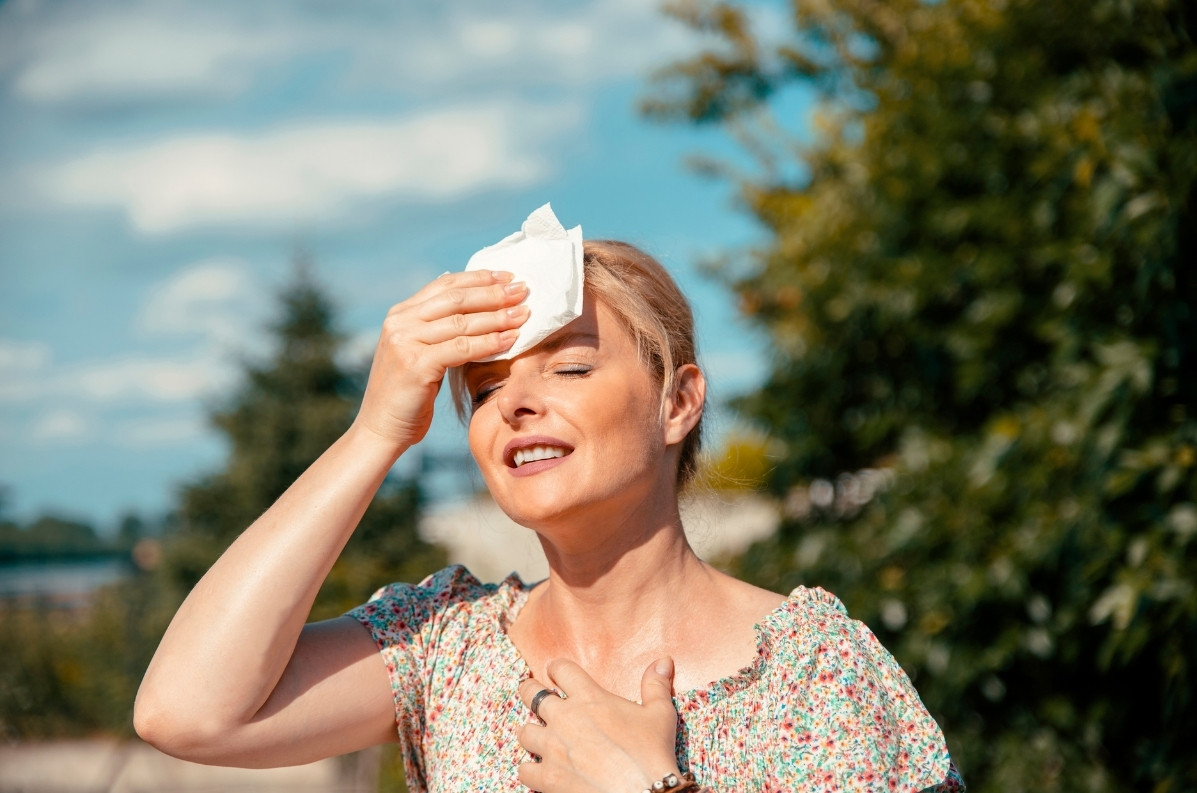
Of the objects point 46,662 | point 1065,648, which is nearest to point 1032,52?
point 1065,648

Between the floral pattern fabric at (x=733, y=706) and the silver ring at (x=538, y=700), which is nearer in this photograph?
the floral pattern fabric at (x=733, y=706)

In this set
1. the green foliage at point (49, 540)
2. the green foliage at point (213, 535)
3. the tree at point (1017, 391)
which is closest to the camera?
the tree at point (1017, 391)

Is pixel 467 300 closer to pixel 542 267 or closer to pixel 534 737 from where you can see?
pixel 542 267

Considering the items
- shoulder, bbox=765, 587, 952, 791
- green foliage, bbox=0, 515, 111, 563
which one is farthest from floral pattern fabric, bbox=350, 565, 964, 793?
green foliage, bbox=0, 515, 111, 563

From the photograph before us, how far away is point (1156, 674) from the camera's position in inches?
112

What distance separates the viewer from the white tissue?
1.66 metres

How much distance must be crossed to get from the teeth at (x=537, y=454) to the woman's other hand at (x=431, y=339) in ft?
0.52

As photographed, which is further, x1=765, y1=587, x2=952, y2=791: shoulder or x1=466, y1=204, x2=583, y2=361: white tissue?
x1=466, y1=204, x2=583, y2=361: white tissue

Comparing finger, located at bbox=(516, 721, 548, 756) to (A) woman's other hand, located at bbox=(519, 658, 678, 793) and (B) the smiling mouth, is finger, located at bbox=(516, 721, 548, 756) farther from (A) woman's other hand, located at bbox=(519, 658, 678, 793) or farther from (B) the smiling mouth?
(B) the smiling mouth

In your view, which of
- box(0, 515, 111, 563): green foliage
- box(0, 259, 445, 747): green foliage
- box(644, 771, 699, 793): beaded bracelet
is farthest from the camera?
box(0, 515, 111, 563): green foliage

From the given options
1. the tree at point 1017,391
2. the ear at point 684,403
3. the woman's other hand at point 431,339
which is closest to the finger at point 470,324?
the woman's other hand at point 431,339

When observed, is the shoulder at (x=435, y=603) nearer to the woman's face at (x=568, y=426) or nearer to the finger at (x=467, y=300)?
the woman's face at (x=568, y=426)

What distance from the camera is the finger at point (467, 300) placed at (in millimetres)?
1658

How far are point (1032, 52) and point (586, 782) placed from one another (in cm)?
284
